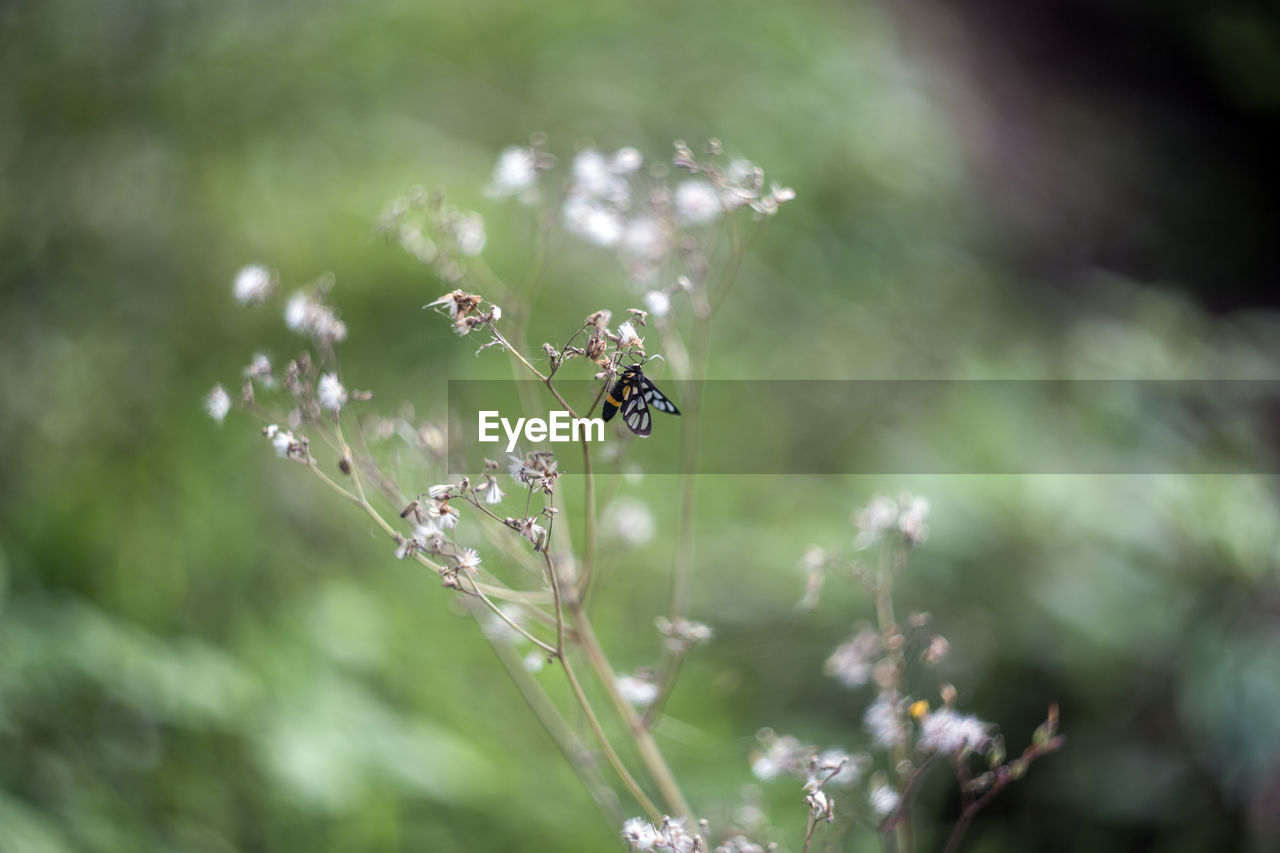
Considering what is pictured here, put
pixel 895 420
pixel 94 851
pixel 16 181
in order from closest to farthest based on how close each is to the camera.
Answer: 1. pixel 94 851
2. pixel 16 181
3. pixel 895 420

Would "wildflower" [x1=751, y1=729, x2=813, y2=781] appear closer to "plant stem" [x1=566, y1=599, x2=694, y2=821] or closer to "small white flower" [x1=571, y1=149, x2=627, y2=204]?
"plant stem" [x1=566, y1=599, x2=694, y2=821]

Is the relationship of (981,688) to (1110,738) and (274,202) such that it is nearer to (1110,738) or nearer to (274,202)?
(1110,738)

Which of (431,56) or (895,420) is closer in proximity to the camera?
(895,420)

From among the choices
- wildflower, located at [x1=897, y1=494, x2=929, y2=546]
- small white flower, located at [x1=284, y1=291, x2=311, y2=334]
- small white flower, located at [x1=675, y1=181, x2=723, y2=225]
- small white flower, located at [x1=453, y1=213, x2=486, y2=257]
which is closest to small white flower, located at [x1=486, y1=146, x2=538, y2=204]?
small white flower, located at [x1=453, y1=213, x2=486, y2=257]

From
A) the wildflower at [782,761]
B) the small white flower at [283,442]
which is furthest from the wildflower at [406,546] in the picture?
the wildflower at [782,761]

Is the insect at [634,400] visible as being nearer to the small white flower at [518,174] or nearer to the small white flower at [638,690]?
the small white flower at [638,690]

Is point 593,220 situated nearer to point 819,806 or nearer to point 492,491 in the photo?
point 492,491

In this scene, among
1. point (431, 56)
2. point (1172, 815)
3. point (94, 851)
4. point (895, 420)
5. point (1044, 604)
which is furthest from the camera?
point (431, 56)

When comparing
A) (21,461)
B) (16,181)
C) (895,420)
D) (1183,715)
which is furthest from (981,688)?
(16,181)
